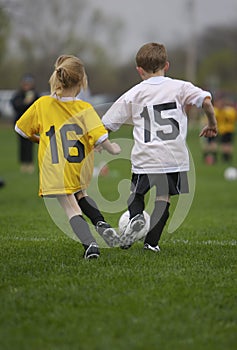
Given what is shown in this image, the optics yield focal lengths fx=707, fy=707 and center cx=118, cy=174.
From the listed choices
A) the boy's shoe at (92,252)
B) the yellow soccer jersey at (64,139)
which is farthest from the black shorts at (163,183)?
the boy's shoe at (92,252)

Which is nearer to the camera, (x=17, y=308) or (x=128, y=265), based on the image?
(x=17, y=308)

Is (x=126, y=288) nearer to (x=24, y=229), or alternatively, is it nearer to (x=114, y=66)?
(x=24, y=229)

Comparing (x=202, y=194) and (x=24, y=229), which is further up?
(x=24, y=229)

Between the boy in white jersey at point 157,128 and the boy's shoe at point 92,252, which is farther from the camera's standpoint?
the boy in white jersey at point 157,128

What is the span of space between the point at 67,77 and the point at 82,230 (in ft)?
4.14

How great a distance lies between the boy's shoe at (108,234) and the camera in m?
5.89

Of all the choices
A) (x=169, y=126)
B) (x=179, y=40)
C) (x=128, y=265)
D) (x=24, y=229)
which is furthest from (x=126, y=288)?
(x=179, y=40)

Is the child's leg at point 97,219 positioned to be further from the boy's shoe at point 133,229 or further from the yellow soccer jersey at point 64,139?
the yellow soccer jersey at point 64,139

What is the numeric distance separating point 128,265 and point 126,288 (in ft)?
2.47


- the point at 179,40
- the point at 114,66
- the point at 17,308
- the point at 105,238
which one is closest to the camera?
the point at 17,308

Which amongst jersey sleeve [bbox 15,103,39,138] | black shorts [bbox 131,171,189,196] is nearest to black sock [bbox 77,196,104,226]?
black shorts [bbox 131,171,189,196]

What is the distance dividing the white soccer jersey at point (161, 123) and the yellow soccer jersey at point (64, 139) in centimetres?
47

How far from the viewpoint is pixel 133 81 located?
237 ft

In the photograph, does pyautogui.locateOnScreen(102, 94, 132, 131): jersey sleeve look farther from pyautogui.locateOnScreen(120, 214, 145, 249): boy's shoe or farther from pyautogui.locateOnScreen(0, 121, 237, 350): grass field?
pyautogui.locateOnScreen(0, 121, 237, 350): grass field
